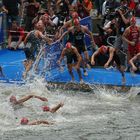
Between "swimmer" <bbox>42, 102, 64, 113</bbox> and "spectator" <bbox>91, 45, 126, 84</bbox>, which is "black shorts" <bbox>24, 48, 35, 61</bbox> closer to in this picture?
"spectator" <bbox>91, 45, 126, 84</bbox>

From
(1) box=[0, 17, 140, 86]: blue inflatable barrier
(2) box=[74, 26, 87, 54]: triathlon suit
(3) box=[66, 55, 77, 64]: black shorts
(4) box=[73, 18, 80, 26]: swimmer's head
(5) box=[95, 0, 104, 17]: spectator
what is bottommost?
(1) box=[0, 17, 140, 86]: blue inflatable barrier

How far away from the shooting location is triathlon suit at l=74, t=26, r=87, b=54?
64.5 feet

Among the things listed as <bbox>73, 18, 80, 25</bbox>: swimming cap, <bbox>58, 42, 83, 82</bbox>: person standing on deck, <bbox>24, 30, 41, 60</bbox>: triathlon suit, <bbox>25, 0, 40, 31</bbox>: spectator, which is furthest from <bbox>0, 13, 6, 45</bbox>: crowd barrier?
<bbox>58, 42, 83, 82</bbox>: person standing on deck

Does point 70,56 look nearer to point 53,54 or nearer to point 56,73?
point 53,54

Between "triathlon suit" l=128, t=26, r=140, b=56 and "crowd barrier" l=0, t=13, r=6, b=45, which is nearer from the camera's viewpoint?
"triathlon suit" l=128, t=26, r=140, b=56

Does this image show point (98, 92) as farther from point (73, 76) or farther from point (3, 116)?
point (3, 116)

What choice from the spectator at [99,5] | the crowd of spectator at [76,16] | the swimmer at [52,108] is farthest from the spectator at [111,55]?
the spectator at [99,5]

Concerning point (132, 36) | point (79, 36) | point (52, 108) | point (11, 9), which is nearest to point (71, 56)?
point (79, 36)

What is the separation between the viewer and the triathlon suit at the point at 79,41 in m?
19.7

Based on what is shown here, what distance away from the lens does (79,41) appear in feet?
64.6

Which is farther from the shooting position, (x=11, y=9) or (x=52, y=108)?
(x=11, y=9)

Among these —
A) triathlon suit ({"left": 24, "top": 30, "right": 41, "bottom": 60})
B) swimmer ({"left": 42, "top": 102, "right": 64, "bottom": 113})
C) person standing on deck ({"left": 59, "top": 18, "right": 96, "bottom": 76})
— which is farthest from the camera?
person standing on deck ({"left": 59, "top": 18, "right": 96, "bottom": 76})

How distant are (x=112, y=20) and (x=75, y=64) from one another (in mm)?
2825

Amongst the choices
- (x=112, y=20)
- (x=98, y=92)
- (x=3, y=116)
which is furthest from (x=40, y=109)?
(x=112, y=20)
